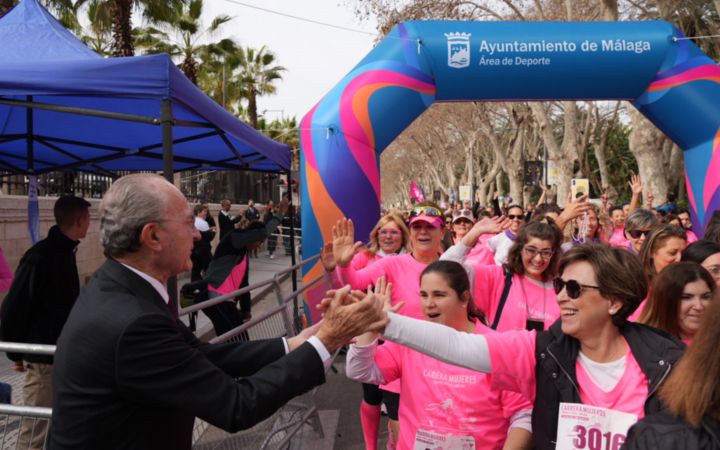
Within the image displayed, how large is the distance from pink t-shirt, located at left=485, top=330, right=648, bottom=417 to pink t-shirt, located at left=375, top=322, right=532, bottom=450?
0.45 metres

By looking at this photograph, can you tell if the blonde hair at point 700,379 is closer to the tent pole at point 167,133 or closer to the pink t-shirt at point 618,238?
the tent pole at point 167,133

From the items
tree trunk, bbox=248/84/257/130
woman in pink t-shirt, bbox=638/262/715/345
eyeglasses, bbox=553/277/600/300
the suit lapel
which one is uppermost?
tree trunk, bbox=248/84/257/130

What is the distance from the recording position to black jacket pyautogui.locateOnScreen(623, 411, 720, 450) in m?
1.40

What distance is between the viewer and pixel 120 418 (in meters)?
1.74

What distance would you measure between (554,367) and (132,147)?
5752 mm

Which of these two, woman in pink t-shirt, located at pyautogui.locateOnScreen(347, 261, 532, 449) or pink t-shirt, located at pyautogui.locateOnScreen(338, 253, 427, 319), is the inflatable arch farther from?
woman in pink t-shirt, located at pyautogui.locateOnScreen(347, 261, 532, 449)

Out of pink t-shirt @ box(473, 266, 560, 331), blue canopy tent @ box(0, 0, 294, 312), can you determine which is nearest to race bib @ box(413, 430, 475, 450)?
pink t-shirt @ box(473, 266, 560, 331)

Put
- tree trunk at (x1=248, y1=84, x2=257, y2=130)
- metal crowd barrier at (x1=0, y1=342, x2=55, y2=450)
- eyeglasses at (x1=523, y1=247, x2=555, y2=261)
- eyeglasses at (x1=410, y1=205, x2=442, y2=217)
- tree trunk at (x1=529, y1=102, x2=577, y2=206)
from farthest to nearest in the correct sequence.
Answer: tree trunk at (x1=248, y1=84, x2=257, y2=130) < tree trunk at (x1=529, y1=102, x2=577, y2=206) < eyeglasses at (x1=410, y1=205, x2=442, y2=217) < eyeglasses at (x1=523, y1=247, x2=555, y2=261) < metal crowd barrier at (x1=0, y1=342, x2=55, y2=450)

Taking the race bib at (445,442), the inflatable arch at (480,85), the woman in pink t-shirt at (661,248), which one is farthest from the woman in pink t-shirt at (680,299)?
the inflatable arch at (480,85)

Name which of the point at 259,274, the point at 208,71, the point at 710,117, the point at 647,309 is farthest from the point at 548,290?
the point at 208,71

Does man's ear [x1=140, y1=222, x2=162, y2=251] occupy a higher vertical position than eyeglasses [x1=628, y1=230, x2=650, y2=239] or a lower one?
higher

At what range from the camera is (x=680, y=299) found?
2.85m

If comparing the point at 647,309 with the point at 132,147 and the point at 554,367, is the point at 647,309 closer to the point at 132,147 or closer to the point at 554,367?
the point at 554,367

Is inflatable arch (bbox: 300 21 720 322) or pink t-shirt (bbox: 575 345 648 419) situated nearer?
pink t-shirt (bbox: 575 345 648 419)
